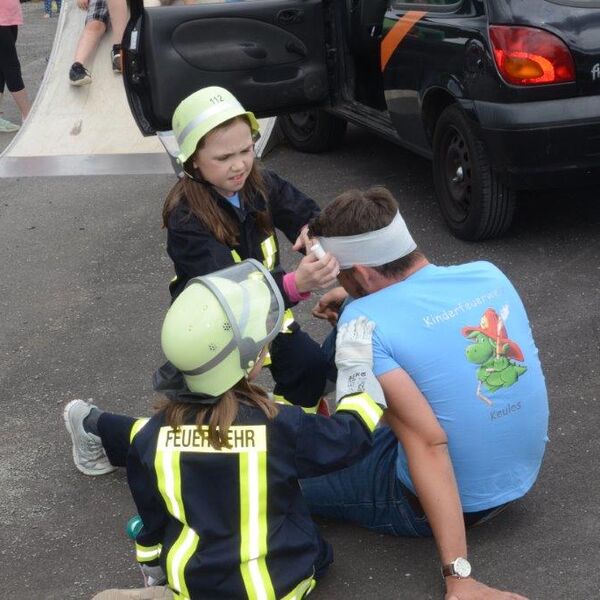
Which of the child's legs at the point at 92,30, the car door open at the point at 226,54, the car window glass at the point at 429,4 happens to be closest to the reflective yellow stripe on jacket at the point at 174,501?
the car window glass at the point at 429,4

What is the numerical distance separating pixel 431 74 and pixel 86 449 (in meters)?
2.87

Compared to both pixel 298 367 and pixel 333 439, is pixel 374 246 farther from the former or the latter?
pixel 298 367

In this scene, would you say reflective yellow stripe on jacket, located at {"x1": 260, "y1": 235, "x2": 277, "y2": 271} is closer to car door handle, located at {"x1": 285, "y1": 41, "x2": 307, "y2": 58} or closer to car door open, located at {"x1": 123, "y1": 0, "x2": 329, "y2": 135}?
car door open, located at {"x1": 123, "y1": 0, "x2": 329, "y2": 135}

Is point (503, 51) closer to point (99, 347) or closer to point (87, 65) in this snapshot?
point (99, 347)

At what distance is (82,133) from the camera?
927cm

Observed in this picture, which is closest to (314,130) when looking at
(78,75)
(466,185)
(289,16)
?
(289,16)

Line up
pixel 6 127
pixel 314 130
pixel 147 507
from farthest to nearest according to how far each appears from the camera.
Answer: pixel 6 127 → pixel 314 130 → pixel 147 507

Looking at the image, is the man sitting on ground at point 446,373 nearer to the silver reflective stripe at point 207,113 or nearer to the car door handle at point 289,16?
the silver reflective stripe at point 207,113

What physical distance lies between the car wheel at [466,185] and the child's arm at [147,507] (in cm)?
318

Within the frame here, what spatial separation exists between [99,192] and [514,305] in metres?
5.29

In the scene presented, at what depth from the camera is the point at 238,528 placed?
2764mm

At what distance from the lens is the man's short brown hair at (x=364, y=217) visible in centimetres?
310

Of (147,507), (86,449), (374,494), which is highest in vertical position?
(147,507)

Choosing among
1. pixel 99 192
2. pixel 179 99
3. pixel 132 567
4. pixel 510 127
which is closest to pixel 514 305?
pixel 132 567
